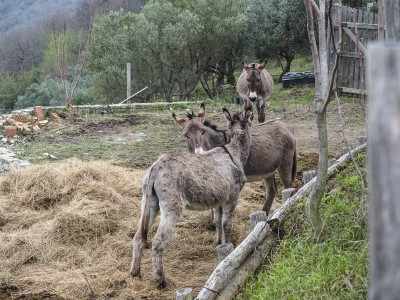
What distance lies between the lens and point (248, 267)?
15.4ft

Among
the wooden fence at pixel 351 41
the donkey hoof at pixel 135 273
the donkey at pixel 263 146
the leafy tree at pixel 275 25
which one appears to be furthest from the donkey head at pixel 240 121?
the leafy tree at pixel 275 25

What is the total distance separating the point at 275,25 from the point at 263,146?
49.1 feet

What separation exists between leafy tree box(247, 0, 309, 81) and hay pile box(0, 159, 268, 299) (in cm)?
1343

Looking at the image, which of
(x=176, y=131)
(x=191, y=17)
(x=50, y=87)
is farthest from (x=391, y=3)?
(x=50, y=87)

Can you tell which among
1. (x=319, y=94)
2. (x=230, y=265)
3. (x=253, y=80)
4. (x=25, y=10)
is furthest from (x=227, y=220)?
(x=25, y=10)

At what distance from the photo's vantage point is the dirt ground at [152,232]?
5.22 metres

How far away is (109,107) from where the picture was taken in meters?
15.3

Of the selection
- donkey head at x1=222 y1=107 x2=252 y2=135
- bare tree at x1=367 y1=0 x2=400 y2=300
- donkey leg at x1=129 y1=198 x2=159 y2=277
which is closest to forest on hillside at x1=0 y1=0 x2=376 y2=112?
donkey head at x1=222 y1=107 x2=252 y2=135

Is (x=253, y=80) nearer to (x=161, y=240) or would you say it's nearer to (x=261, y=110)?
(x=261, y=110)

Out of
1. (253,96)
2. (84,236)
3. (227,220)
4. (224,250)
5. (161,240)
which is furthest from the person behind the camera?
(253,96)

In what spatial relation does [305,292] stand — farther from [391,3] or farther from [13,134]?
[13,134]

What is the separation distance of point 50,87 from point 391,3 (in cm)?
3118

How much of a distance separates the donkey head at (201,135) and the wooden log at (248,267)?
208 centimetres

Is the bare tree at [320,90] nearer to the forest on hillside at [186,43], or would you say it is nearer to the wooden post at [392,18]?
the wooden post at [392,18]
